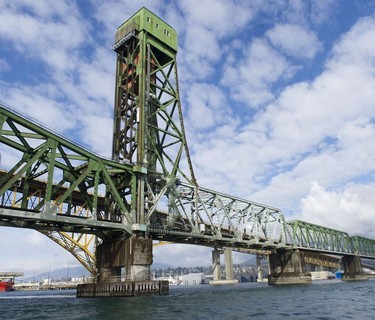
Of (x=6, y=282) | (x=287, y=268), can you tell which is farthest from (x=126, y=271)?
(x=6, y=282)

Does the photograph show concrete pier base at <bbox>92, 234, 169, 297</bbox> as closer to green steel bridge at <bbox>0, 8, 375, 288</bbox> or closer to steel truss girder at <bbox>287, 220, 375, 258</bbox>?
green steel bridge at <bbox>0, 8, 375, 288</bbox>

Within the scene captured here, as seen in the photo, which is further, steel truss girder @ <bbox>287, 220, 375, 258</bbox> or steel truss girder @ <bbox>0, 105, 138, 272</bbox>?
steel truss girder @ <bbox>287, 220, 375, 258</bbox>

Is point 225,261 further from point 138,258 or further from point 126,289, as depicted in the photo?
point 126,289

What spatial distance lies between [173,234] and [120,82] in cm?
2871

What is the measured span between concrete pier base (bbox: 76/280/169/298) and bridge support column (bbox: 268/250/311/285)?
180 ft

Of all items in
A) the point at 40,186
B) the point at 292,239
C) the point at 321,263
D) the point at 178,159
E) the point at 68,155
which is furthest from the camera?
the point at 321,263

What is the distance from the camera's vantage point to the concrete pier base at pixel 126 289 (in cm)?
4091

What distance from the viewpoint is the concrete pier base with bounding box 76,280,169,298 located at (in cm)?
4091

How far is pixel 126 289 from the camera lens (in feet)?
135

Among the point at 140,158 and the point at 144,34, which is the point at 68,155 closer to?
the point at 140,158

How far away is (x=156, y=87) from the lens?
206 ft

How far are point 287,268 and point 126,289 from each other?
62.2 meters

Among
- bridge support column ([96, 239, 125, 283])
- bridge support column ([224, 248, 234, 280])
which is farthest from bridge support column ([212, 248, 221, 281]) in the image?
bridge support column ([96, 239, 125, 283])

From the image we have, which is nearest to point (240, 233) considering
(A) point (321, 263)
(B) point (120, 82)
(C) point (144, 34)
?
(B) point (120, 82)
